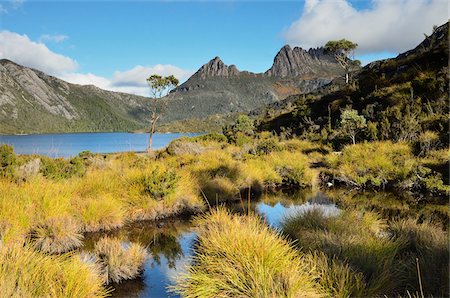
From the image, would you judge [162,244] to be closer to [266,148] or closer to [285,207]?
[285,207]

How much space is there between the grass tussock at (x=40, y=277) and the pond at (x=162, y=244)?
0.95 metres

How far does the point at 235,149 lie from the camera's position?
21859mm

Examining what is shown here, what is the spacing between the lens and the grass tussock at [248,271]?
4.63m

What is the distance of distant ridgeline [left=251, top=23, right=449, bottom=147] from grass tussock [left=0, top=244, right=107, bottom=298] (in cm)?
1684

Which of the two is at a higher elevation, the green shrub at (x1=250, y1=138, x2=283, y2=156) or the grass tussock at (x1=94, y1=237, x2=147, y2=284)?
the green shrub at (x1=250, y1=138, x2=283, y2=156)

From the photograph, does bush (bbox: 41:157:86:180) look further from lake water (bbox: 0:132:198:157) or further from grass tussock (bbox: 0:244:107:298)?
grass tussock (bbox: 0:244:107:298)

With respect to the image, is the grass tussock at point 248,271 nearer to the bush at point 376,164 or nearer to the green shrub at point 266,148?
the bush at point 376,164

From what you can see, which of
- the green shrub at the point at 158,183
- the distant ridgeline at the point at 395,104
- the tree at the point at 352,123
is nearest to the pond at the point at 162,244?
the green shrub at the point at 158,183

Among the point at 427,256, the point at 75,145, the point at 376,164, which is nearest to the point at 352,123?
the point at 376,164

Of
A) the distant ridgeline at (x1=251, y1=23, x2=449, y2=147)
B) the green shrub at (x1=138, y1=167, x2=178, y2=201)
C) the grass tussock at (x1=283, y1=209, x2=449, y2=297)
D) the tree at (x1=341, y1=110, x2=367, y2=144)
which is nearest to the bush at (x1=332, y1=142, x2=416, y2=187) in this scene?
the distant ridgeline at (x1=251, y1=23, x2=449, y2=147)

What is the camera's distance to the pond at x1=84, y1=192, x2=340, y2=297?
5.79 metres

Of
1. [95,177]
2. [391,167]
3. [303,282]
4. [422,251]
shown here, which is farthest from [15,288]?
[391,167]

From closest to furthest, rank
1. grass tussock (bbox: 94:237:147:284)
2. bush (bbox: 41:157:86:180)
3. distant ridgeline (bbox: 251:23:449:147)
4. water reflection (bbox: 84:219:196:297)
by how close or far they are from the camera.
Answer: water reflection (bbox: 84:219:196:297) < grass tussock (bbox: 94:237:147:284) < bush (bbox: 41:157:86:180) < distant ridgeline (bbox: 251:23:449:147)

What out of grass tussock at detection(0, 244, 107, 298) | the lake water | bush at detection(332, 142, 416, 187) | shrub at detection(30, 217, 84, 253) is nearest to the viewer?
grass tussock at detection(0, 244, 107, 298)
